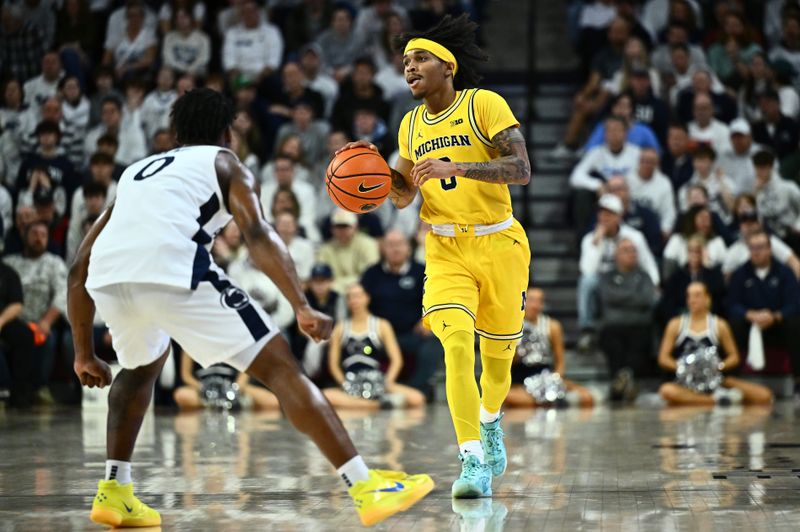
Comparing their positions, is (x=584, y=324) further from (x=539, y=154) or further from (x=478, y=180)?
(x=478, y=180)

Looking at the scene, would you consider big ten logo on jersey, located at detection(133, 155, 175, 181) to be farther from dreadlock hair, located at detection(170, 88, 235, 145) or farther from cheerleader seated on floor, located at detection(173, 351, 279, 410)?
cheerleader seated on floor, located at detection(173, 351, 279, 410)

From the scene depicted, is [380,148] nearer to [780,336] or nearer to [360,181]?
[780,336]

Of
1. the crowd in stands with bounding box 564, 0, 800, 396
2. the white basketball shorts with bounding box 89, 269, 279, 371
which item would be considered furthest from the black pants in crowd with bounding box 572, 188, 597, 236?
the white basketball shorts with bounding box 89, 269, 279, 371

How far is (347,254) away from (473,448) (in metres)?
6.76

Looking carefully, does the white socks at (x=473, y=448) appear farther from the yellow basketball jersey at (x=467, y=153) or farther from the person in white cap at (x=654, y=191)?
the person in white cap at (x=654, y=191)

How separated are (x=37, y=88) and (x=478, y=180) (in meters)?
9.84

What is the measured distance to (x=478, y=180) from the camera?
5.59 metres

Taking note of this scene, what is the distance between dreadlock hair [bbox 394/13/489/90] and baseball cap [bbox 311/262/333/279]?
17.6 feet

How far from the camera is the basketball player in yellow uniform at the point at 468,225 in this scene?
5645mm

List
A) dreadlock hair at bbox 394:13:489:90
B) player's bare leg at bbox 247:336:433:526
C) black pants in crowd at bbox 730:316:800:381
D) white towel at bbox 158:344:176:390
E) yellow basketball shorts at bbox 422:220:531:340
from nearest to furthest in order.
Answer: player's bare leg at bbox 247:336:433:526 → yellow basketball shorts at bbox 422:220:531:340 → dreadlock hair at bbox 394:13:489:90 → white towel at bbox 158:344:176:390 → black pants in crowd at bbox 730:316:800:381

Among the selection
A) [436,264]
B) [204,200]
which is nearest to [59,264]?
[436,264]

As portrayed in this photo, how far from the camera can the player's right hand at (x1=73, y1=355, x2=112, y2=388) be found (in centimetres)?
482

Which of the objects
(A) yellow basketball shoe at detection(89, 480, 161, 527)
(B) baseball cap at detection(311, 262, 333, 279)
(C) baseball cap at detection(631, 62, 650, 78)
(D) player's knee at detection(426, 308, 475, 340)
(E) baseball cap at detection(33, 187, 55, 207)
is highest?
(C) baseball cap at detection(631, 62, 650, 78)

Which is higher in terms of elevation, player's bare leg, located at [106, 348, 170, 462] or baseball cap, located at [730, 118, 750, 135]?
baseball cap, located at [730, 118, 750, 135]
